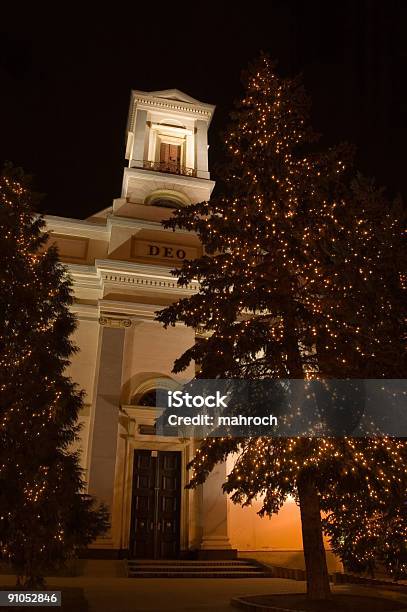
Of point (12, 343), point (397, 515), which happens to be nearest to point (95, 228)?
point (12, 343)

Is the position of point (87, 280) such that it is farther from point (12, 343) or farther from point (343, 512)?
point (343, 512)

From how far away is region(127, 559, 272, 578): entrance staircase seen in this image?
13.9 meters

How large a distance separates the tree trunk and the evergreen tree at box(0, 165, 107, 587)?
3451 mm

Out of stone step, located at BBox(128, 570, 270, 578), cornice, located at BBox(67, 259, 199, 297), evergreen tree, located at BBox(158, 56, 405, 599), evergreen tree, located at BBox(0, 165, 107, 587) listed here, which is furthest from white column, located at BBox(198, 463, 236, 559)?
evergreen tree, located at BBox(0, 165, 107, 587)

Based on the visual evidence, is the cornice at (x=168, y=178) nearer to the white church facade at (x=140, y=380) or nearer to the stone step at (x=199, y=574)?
the white church facade at (x=140, y=380)

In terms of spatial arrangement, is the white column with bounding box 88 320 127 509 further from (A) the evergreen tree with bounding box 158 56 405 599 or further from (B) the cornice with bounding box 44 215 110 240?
(A) the evergreen tree with bounding box 158 56 405 599

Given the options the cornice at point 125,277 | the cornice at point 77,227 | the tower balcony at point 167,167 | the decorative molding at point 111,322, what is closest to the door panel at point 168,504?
the decorative molding at point 111,322

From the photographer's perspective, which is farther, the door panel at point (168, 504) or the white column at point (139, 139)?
the white column at point (139, 139)

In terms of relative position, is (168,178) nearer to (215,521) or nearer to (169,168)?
(169,168)

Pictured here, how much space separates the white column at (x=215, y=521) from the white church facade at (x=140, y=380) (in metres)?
0.03

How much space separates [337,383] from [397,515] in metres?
2.52

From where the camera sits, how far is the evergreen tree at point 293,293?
887 centimetres

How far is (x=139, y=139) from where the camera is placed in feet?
72.1

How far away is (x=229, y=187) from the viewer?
1170 cm
